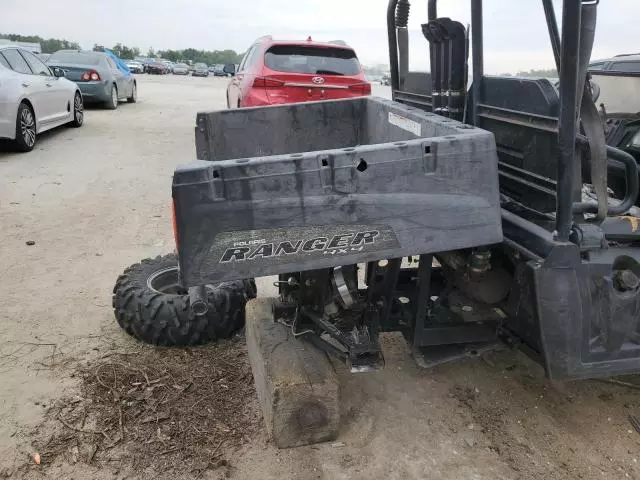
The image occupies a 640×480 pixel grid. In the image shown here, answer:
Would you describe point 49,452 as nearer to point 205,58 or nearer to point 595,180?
point 595,180

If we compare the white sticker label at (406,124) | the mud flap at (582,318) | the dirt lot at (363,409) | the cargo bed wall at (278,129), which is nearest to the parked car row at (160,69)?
the dirt lot at (363,409)

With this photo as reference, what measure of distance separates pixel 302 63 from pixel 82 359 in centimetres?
577

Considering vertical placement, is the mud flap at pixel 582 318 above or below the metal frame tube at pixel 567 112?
below

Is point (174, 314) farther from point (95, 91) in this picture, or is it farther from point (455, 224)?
point (95, 91)

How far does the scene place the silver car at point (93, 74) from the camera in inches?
559

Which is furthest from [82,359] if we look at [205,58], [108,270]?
[205,58]

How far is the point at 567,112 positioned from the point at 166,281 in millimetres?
2800

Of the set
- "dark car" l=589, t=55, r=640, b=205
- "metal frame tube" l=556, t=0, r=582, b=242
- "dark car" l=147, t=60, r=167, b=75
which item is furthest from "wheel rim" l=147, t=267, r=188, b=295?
"dark car" l=147, t=60, r=167, b=75

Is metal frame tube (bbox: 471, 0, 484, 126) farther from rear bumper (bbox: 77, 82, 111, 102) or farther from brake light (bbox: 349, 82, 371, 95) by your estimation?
rear bumper (bbox: 77, 82, 111, 102)

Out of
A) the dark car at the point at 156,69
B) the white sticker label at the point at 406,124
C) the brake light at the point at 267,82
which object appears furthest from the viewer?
the dark car at the point at 156,69

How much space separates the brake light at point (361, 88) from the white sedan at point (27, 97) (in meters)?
4.80

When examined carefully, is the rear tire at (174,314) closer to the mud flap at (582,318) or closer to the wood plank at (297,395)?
the wood plank at (297,395)

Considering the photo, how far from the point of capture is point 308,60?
318 inches

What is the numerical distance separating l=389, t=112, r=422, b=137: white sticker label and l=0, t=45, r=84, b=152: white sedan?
6.80 m
